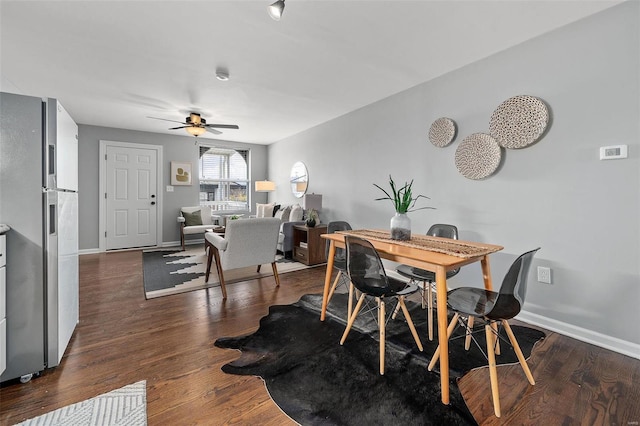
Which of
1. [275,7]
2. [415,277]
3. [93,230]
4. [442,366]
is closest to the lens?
[442,366]

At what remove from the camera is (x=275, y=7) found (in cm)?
156

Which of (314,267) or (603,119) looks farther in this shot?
(314,267)

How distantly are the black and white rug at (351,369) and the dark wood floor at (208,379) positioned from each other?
0.29 feet

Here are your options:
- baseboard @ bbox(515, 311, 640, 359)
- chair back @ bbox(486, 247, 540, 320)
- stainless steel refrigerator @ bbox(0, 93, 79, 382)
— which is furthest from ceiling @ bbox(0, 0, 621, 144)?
baseboard @ bbox(515, 311, 640, 359)

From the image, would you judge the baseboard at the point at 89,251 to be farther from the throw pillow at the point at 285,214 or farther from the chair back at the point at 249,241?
the chair back at the point at 249,241

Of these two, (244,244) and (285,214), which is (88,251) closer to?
(285,214)

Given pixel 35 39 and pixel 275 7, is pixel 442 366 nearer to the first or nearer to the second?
pixel 275 7

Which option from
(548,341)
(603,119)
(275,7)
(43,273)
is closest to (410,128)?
(603,119)

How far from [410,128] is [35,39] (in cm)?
376

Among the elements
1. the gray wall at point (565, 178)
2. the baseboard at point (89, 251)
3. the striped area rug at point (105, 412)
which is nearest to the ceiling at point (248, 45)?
the gray wall at point (565, 178)

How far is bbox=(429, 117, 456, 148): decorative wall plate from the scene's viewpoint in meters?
2.87

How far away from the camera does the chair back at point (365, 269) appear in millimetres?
1688

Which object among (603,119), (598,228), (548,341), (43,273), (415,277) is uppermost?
(603,119)

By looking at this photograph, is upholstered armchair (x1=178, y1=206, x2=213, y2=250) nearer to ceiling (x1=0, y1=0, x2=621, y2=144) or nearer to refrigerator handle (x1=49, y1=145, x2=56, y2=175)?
ceiling (x1=0, y1=0, x2=621, y2=144)
